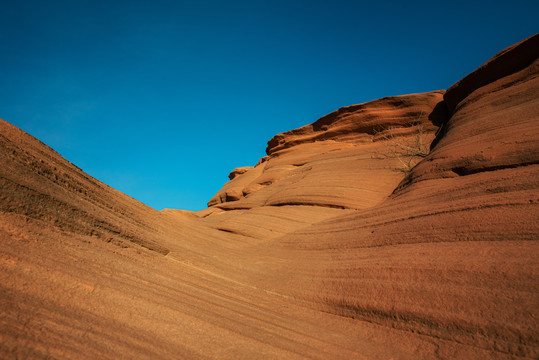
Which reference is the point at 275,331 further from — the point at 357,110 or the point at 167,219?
the point at 357,110

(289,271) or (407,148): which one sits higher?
(407,148)

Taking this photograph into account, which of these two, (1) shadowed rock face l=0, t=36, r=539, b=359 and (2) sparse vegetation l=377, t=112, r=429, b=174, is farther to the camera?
(2) sparse vegetation l=377, t=112, r=429, b=174

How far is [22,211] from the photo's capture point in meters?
2.53

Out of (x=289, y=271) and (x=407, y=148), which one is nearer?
(x=289, y=271)

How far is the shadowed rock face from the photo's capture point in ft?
5.54

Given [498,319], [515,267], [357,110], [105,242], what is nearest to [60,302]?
[105,242]

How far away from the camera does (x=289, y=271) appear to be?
4367 mm

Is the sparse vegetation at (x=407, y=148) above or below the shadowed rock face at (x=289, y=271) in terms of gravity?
above

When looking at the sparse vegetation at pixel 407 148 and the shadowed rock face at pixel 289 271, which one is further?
the sparse vegetation at pixel 407 148

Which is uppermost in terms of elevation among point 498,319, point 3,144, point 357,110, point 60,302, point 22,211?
point 357,110

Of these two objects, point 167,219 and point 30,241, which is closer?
point 30,241

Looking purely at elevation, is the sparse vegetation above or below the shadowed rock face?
above

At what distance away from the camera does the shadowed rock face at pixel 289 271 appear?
1688mm

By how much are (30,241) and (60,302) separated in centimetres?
82
